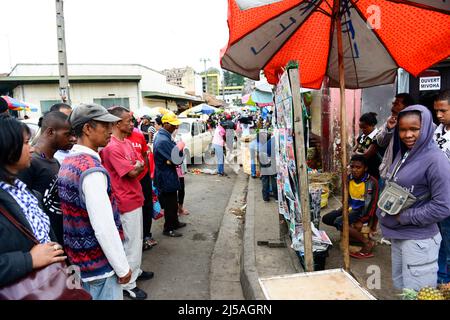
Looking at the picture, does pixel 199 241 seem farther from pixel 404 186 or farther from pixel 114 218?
pixel 404 186

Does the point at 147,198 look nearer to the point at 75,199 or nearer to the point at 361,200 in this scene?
the point at 75,199

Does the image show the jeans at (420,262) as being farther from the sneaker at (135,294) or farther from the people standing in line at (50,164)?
the people standing in line at (50,164)

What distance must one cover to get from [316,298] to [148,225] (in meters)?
3.38

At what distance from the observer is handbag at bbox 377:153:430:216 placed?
2.44 meters

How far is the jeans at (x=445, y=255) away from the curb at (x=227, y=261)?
2108mm

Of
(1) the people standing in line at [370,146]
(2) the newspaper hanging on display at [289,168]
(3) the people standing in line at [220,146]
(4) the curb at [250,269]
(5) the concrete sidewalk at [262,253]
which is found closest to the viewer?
(2) the newspaper hanging on display at [289,168]

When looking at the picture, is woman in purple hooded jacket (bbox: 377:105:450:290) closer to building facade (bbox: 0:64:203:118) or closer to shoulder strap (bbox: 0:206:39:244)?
shoulder strap (bbox: 0:206:39:244)

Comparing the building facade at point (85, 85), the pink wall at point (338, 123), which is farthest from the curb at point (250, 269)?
the building facade at point (85, 85)

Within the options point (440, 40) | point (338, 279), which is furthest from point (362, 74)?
point (338, 279)

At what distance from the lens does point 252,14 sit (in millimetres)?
3080

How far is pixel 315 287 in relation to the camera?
6.47 feet

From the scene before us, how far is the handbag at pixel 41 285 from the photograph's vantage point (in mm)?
1344

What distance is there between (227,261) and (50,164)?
275 cm

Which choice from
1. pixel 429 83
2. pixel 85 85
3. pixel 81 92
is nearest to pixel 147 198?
pixel 429 83
